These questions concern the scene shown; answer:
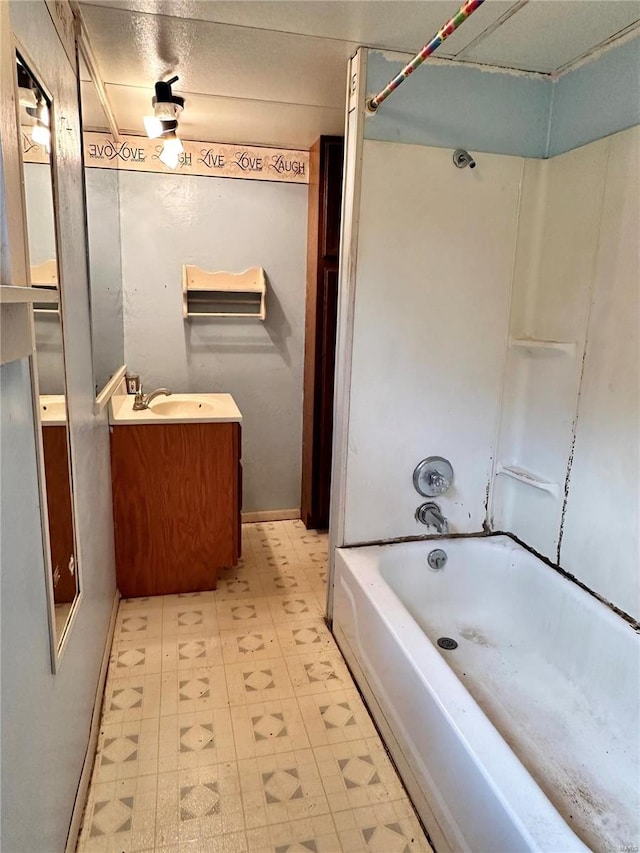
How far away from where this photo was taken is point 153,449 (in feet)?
7.98

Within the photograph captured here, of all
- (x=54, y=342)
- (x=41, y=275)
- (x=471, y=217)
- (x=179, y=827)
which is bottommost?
(x=179, y=827)

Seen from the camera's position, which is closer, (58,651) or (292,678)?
(58,651)

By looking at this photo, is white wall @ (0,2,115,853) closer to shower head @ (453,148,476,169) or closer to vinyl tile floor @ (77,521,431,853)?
vinyl tile floor @ (77,521,431,853)

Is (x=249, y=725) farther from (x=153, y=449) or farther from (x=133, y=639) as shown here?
(x=153, y=449)

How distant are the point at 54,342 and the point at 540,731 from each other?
1787mm

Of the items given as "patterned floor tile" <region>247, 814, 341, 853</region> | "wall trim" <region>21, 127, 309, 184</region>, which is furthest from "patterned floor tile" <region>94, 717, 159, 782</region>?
"wall trim" <region>21, 127, 309, 184</region>

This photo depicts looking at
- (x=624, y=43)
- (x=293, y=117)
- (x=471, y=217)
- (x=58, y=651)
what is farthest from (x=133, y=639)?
(x=624, y=43)

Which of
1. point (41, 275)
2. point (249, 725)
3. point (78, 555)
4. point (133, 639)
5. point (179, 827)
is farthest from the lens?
point (133, 639)

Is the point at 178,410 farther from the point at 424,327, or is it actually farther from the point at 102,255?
the point at 424,327

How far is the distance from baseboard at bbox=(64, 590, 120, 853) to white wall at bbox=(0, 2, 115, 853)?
5cm

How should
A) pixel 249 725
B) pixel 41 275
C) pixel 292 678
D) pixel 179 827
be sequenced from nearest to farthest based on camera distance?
pixel 41 275, pixel 179 827, pixel 249 725, pixel 292 678

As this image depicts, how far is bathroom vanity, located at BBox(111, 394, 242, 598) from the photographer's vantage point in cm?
241

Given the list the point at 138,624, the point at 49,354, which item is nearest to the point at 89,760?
the point at 138,624

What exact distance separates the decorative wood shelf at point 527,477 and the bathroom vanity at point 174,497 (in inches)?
46.6
